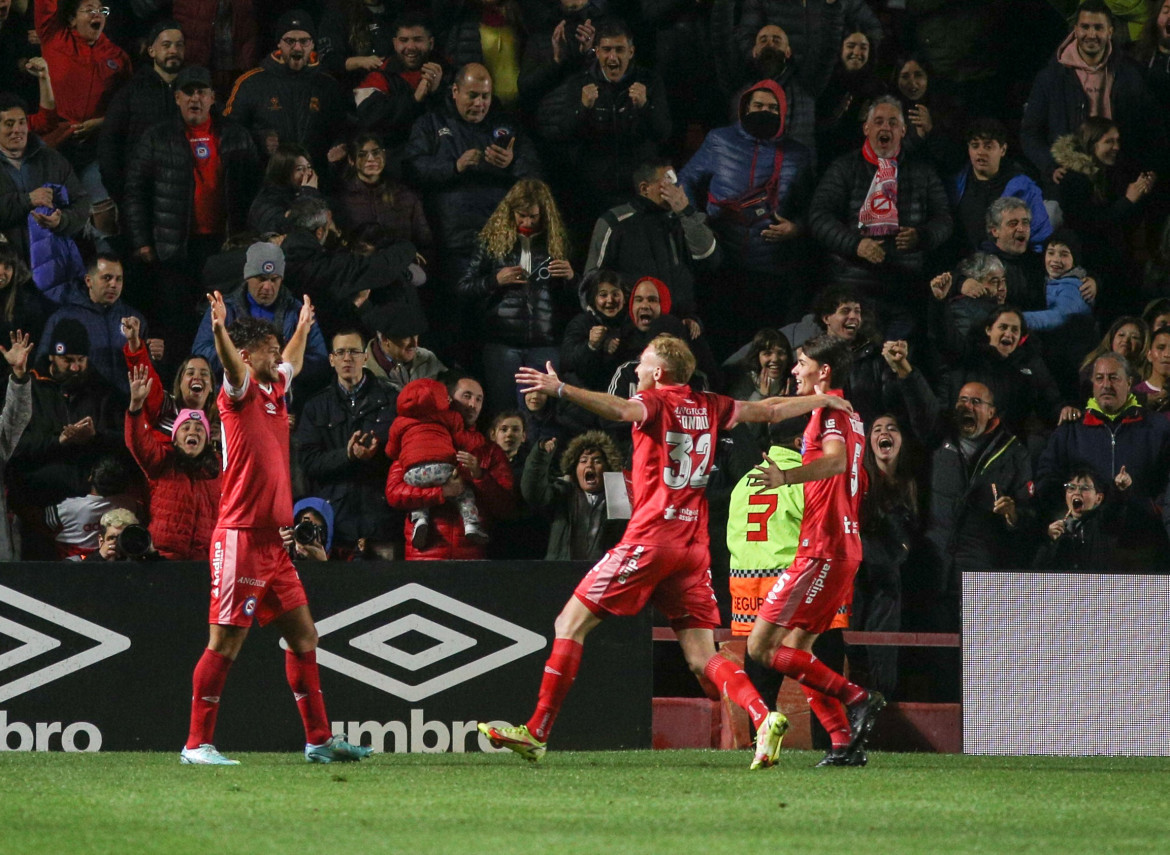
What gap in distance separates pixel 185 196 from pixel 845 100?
5212 mm

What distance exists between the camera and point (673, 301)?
1180 cm

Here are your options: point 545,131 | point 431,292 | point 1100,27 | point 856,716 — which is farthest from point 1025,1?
point 856,716

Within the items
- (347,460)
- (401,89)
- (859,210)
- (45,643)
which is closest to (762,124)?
(859,210)

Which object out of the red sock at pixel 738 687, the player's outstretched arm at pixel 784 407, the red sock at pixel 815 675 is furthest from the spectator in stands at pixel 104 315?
the red sock at pixel 815 675

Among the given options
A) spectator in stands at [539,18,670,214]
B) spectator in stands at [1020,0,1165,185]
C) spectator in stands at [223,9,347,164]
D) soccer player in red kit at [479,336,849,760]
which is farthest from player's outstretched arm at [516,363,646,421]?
spectator in stands at [1020,0,1165,185]

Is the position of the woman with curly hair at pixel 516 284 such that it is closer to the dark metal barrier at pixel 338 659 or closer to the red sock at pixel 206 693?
the dark metal barrier at pixel 338 659

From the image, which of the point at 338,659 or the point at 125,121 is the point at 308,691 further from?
the point at 125,121

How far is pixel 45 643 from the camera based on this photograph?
30.0 feet

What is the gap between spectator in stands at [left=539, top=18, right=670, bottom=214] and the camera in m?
12.2

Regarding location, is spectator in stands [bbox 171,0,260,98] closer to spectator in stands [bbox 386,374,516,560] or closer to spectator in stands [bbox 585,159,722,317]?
spectator in stands [bbox 585,159,722,317]

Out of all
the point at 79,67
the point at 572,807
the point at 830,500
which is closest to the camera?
the point at 572,807

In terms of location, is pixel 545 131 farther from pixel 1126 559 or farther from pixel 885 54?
pixel 1126 559

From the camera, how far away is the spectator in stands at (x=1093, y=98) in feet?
42.9

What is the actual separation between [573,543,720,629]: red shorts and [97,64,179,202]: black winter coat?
573 cm
